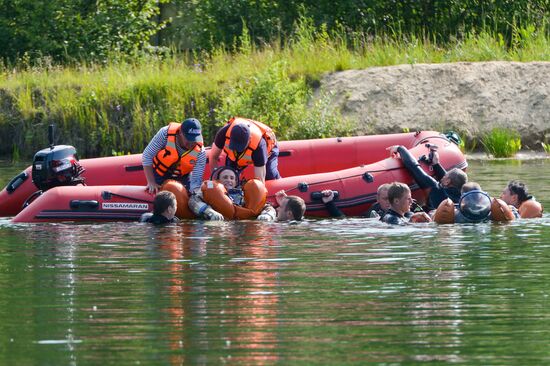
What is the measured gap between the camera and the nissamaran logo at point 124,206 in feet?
47.7

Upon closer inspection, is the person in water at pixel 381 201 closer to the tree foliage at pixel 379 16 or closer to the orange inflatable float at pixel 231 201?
the orange inflatable float at pixel 231 201

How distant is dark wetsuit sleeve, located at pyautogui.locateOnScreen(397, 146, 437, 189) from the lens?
1490 centimetres

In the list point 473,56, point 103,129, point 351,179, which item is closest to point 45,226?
point 351,179

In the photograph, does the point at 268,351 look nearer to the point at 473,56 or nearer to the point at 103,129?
the point at 103,129

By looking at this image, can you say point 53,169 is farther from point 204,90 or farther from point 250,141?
point 204,90

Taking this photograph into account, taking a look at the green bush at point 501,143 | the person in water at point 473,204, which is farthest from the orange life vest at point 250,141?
the green bush at point 501,143

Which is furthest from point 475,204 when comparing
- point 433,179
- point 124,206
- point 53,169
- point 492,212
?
point 53,169

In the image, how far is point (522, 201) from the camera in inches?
552

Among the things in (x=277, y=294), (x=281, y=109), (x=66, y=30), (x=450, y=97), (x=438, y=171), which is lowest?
(x=277, y=294)

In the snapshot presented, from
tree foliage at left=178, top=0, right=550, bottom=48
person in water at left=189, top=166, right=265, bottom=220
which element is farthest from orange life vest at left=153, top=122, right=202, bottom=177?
tree foliage at left=178, top=0, right=550, bottom=48

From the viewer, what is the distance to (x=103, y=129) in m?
22.7

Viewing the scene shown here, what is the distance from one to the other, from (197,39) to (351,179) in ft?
47.4

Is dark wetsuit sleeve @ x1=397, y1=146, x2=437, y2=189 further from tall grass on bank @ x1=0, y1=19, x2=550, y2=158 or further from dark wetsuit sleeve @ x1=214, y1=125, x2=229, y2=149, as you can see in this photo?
tall grass on bank @ x1=0, y1=19, x2=550, y2=158

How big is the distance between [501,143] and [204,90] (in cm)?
473
